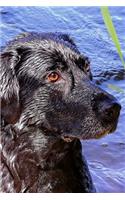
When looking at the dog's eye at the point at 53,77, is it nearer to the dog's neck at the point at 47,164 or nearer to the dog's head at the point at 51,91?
the dog's head at the point at 51,91

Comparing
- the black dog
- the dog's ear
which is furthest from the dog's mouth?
the dog's ear

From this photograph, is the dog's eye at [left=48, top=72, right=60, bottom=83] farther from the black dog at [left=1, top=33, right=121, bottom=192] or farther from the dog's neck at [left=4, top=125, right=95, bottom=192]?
the dog's neck at [left=4, top=125, right=95, bottom=192]

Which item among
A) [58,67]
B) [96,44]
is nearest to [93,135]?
[58,67]

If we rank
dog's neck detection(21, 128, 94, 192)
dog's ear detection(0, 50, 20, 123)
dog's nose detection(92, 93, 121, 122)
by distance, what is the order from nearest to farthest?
dog's nose detection(92, 93, 121, 122) → dog's ear detection(0, 50, 20, 123) → dog's neck detection(21, 128, 94, 192)

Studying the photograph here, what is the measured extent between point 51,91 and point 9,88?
14 cm

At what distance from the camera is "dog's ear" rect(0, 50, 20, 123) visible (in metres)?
1.27

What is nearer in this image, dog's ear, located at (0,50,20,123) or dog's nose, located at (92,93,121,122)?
dog's nose, located at (92,93,121,122)

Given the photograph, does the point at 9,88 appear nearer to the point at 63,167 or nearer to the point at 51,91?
the point at 51,91

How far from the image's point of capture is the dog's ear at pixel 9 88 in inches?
50.1

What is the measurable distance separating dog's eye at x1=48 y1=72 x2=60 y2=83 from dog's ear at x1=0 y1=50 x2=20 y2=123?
12cm

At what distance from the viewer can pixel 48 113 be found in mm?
1284

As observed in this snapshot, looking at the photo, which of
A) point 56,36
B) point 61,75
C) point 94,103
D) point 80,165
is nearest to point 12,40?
point 56,36

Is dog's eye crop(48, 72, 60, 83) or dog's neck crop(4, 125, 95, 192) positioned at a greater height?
dog's eye crop(48, 72, 60, 83)

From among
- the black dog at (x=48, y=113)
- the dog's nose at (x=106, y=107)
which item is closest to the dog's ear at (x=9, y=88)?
the black dog at (x=48, y=113)
